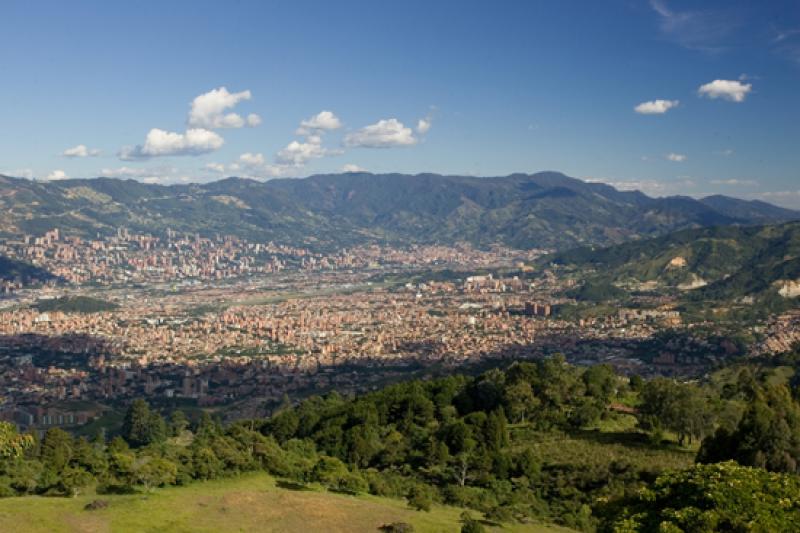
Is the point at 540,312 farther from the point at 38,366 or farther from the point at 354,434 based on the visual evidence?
the point at 354,434

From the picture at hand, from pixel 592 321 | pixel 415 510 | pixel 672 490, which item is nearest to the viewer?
pixel 672 490

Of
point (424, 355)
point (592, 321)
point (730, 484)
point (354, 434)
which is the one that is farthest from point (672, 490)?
point (592, 321)

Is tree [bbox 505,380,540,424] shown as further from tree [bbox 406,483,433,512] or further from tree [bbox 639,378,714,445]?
tree [bbox 406,483,433,512]

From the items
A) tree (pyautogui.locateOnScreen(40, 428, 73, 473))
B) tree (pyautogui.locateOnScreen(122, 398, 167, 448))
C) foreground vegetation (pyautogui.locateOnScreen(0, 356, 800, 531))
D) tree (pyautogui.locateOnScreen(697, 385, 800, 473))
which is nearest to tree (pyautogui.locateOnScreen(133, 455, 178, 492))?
foreground vegetation (pyautogui.locateOnScreen(0, 356, 800, 531))

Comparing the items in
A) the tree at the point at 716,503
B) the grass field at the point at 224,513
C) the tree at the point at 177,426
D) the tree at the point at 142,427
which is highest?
the tree at the point at 716,503

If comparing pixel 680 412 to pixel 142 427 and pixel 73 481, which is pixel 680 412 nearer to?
pixel 73 481

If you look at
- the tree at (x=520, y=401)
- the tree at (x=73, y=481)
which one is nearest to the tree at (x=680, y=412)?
the tree at (x=520, y=401)

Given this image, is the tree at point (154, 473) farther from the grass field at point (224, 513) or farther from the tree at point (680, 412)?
the tree at point (680, 412)
